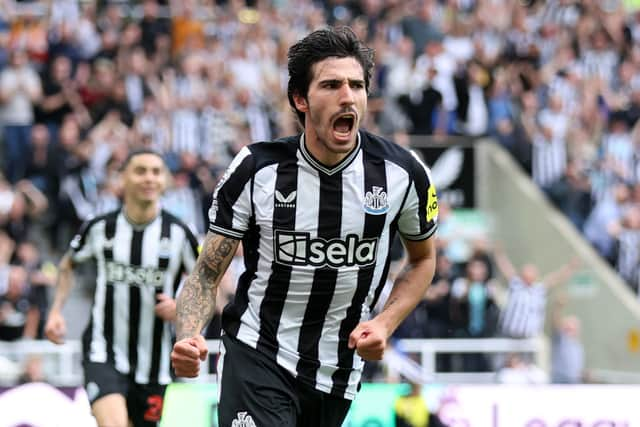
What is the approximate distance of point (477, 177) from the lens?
18.1m

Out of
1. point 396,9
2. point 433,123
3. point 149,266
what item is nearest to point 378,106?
point 433,123

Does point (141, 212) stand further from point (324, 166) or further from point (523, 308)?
Result: point (523, 308)

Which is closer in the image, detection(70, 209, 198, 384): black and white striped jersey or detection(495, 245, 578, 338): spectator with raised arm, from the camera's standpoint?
detection(70, 209, 198, 384): black and white striped jersey

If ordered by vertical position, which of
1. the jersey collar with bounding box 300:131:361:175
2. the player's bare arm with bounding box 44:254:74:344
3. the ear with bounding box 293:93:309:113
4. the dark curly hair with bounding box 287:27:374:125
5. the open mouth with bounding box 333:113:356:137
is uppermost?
the dark curly hair with bounding box 287:27:374:125

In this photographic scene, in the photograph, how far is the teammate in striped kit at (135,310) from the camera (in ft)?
26.1

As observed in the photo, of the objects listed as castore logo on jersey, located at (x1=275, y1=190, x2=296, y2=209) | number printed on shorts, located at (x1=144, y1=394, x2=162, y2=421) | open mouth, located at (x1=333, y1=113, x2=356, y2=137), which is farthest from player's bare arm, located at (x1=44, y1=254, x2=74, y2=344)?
open mouth, located at (x1=333, y1=113, x2=356, y2=137)

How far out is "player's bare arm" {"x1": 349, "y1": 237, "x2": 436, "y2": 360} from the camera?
5.09 meters

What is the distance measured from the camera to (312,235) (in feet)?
18.0

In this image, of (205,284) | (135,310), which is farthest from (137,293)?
(205,284)

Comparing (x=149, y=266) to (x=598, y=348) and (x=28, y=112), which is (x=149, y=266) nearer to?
(x=28, y=112)

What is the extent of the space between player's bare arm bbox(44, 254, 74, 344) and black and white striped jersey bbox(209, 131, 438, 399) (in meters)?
2.68

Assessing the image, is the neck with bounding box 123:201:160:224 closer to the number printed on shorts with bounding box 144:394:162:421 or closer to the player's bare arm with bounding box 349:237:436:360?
the number printed on shorts with bounding box 144:394:162:421

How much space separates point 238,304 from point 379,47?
1271cm

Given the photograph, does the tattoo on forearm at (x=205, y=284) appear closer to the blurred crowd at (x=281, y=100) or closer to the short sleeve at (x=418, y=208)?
the short sleeve at (x=418, y=208)
